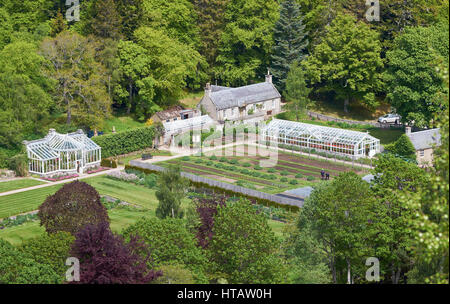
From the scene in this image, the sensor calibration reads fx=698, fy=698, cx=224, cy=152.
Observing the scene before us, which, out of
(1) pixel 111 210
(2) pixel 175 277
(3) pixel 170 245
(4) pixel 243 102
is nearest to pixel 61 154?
(1) pixel 111 210

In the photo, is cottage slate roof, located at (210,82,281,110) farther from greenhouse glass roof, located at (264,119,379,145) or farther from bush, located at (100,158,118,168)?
bush, located at (100,158,118,168)

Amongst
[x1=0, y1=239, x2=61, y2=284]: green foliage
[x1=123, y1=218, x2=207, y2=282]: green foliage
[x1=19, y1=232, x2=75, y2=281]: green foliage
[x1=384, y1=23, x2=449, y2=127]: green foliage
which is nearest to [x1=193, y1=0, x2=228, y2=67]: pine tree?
[x1=384, y1=23, x2=449, y2=127]: green foliage

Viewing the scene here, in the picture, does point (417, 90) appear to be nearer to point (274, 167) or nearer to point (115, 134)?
point (274, 167)

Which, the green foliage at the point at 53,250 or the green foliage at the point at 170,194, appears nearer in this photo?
the green foliage at the point at 53,250

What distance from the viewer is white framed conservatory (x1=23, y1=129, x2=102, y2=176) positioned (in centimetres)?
5391

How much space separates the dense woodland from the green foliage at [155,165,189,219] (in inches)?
14.6

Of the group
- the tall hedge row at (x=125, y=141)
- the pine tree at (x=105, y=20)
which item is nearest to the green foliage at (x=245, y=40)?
the pine tree at (x=105, y=20)

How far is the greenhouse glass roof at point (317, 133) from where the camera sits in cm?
5897

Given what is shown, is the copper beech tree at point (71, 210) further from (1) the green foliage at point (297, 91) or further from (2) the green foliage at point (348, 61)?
(2) the green foliage at point (348, 61)

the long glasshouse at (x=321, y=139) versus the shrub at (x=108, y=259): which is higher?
the long glasshouse at (x=321, y=139)

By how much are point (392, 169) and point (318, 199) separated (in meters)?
3.58

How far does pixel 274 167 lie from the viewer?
5578 cm

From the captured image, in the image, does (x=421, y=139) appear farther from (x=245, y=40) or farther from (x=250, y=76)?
(x=245, y=40)

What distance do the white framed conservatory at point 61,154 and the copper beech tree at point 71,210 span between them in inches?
747
